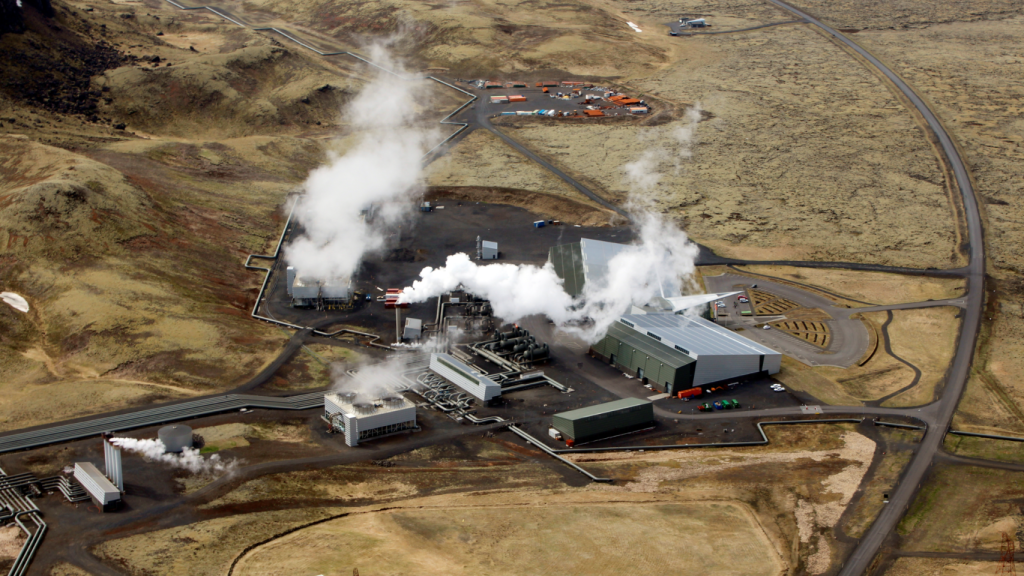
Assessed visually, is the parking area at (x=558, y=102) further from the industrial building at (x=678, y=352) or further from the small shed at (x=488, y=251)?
the industrial building at (x=678, y=352)

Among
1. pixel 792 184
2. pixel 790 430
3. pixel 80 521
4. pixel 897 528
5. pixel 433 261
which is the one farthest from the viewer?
pixel 792 184

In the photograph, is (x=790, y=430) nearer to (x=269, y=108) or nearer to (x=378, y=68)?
(x=269, y=108)

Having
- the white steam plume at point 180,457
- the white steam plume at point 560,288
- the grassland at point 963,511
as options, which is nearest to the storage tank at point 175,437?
the white steam plume at point 180,457

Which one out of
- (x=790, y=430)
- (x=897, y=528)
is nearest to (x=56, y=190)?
(x=790, y=430)

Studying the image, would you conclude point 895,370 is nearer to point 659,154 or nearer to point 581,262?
point 581,262

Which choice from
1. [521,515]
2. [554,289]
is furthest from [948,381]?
[521,515]

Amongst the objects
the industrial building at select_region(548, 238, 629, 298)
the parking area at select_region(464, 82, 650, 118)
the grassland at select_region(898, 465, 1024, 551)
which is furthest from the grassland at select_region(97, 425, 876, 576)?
the parking area at select_region(464, 82, 650, 118)
